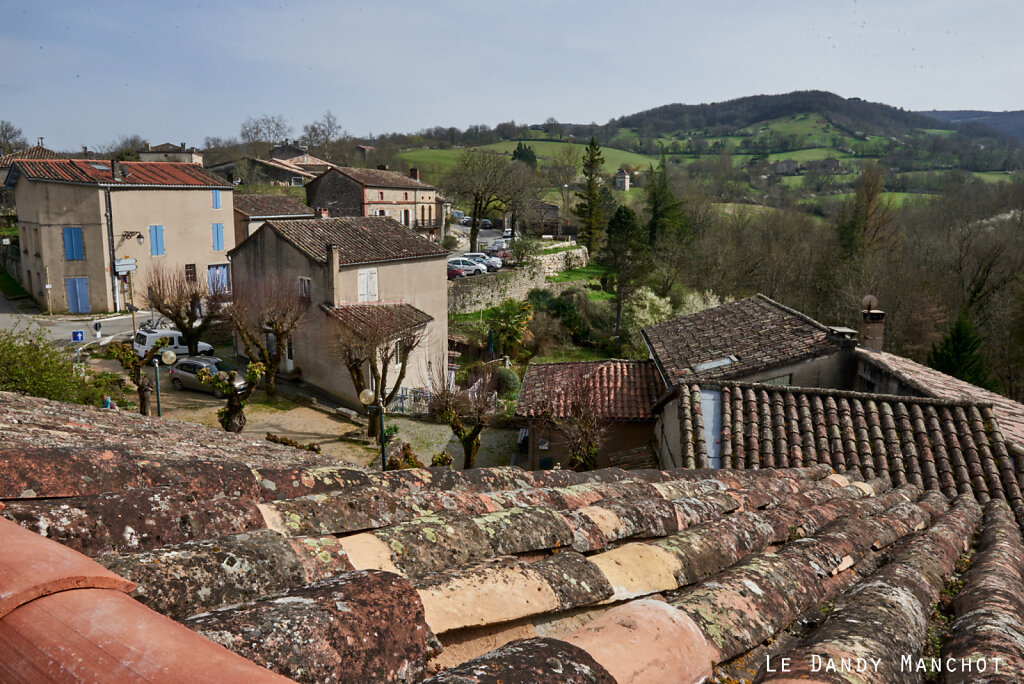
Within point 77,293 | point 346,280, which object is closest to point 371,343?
point 346,280

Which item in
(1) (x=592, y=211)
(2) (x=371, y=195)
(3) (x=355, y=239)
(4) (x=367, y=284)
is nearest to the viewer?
(4) (x=367, y=284)

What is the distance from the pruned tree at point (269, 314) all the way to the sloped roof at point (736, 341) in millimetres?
12085

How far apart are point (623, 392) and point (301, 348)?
521 inches

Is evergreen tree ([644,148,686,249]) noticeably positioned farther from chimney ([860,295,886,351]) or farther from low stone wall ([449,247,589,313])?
chimney ([860,295,886,351])

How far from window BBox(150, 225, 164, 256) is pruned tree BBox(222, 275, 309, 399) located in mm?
11749

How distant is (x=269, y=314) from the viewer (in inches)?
875

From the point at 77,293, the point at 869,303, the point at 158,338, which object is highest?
the point at 869,303

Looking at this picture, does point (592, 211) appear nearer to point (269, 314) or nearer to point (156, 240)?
point (156, 240)

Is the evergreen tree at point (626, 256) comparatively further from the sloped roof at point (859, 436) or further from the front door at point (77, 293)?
the sloped roof at point (859, 436)

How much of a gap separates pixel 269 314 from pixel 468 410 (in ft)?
26.2

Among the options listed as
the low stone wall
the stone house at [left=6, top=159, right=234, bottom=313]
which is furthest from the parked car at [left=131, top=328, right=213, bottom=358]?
the low stone wall

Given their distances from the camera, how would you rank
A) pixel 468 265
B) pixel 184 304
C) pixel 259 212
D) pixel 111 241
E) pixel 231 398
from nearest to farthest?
pixel 231 398 < pixel 184 304 < pixel 111 241 < pixel 259 212 < pixel 468 265

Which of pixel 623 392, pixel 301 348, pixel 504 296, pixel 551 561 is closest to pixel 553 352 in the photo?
pixel 504 296

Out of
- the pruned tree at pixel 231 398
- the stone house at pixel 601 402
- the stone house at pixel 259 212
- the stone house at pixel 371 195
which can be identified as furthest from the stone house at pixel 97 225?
the stone house at pixel 601 402
